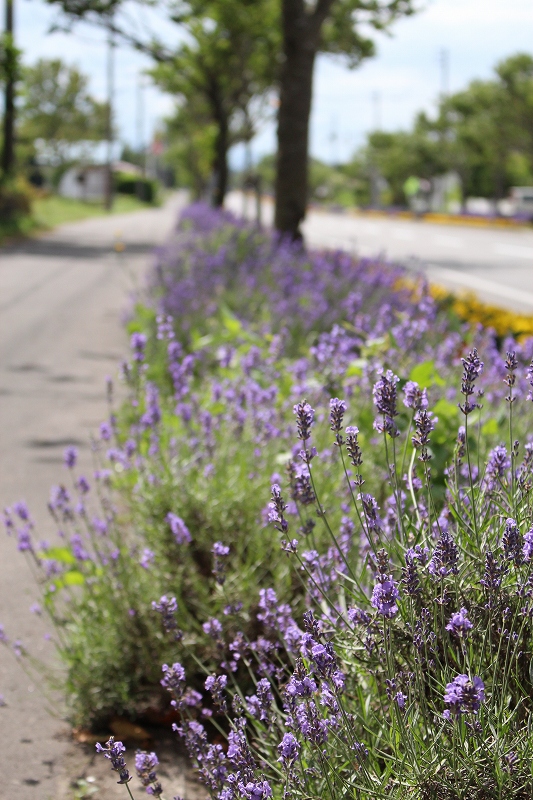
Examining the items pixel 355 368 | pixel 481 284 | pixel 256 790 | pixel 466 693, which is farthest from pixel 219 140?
pixel 466 693

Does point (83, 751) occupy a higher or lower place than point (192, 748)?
lower

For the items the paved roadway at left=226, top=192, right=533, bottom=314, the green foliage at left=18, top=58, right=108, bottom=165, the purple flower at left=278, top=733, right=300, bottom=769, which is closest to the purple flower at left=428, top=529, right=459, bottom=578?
the purple flower at left=278, top=733, right=300, bottom=769

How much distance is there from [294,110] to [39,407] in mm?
5254

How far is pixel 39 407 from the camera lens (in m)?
7.51

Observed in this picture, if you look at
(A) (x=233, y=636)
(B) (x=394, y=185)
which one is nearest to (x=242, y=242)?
(A) (x=233, y=636)

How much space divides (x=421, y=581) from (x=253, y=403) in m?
2.04

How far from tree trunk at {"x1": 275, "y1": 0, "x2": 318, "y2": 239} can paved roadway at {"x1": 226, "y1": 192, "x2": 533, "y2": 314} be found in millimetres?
841

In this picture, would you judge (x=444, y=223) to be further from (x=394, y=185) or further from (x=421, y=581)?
(x=421, y=581)

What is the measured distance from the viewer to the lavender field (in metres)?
1.84

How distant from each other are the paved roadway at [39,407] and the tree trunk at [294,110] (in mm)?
2217

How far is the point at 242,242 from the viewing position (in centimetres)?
1066

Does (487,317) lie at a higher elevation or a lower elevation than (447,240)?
higher

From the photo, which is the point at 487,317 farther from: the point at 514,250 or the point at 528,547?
the point at 514,250

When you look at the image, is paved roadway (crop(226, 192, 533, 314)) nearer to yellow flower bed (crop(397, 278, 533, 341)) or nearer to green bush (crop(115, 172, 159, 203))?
yellow flower bed (crop(397, 278, 533, 341))
